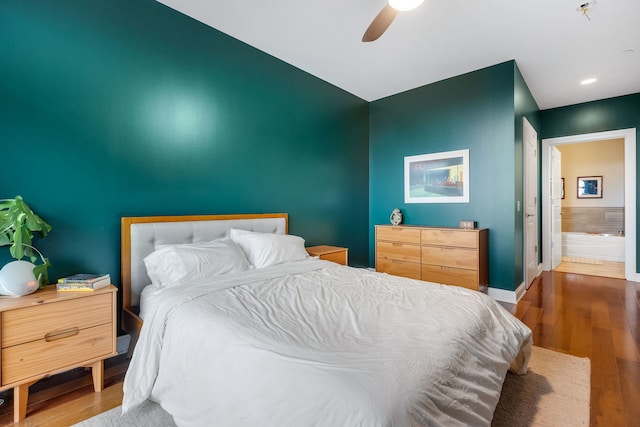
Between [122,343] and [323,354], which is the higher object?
[323,354]

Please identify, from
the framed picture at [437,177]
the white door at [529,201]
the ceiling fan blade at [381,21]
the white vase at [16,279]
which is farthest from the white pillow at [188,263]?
the white door at [529,201]

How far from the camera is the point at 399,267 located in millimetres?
3994

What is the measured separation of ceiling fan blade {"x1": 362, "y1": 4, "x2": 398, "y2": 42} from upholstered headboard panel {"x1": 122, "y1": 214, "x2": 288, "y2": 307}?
78.4 inches

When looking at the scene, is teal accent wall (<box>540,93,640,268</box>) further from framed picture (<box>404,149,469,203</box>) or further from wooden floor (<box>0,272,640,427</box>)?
framed picture (<box>404,149,469,203</box>)

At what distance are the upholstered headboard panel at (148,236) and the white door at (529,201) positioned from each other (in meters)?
3.75

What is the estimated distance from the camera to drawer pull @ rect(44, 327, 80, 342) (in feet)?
5.41

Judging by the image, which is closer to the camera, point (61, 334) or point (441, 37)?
point (61, 334)

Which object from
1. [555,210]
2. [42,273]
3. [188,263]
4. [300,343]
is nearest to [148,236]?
[188,263]

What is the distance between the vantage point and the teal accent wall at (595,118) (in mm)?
4449

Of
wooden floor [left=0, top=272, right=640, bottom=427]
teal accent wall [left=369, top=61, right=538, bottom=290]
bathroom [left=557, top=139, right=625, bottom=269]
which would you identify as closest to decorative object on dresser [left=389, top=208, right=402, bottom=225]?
teal accent wall [left=369, top=61, right=538, bottom=290]

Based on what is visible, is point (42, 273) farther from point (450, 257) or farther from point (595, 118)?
point (595, 118)

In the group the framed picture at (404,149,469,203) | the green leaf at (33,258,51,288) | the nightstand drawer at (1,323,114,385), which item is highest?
the framed picture at (404,149,469,203)

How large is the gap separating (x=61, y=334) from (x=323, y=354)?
5.26 feet

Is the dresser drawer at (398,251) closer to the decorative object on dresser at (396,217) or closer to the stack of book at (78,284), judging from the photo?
the decorative object on dresser at (396,217)
